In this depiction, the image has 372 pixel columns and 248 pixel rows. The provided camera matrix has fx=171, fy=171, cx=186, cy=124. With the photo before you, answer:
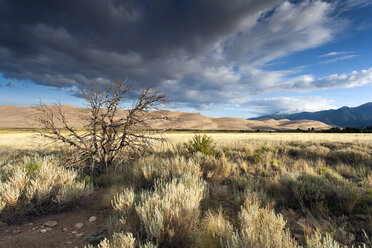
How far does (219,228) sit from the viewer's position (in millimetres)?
2127

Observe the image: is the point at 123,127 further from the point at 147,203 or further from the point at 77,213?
the point at 147,203

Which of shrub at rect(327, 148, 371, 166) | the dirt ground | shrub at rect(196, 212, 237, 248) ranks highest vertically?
shrub at rect(196, 212, 237, 248)

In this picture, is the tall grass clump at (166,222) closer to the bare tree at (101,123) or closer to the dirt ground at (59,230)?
the dirt ground at (59,230)

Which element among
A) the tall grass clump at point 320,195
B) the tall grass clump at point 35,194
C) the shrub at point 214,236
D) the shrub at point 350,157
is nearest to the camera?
the shrub at point 214,236

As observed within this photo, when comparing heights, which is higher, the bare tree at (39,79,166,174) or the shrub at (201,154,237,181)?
the bare tree at (39,79,166,174)

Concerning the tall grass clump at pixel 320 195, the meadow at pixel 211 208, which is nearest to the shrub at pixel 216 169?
the meadow at pixel 211 208

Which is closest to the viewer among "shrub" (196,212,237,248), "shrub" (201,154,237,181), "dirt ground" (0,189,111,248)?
"shrub" (196,212,237,248)

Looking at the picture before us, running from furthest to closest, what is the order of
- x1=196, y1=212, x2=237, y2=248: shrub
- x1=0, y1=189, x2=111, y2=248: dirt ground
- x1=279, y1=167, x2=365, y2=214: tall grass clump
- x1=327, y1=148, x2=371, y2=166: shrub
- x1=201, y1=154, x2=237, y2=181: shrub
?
x1=327, y1=148, x2=371, y2=166: shrub < x1=201, y1=154, x2=237, y2=181: shrub < x1=279, y1=167, x2=365, y2=214: tall grass clump < x1=0, y1=189, x2=111, y2=248: dirt ground < x1=196, y1=212, x2=237, y2=248: shrub

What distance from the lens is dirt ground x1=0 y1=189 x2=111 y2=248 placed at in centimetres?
257

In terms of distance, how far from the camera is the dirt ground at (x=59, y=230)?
2.57 m

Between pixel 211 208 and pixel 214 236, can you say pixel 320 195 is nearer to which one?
pixel 211 208

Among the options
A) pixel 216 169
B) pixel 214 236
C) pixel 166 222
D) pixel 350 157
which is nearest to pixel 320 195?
pixel 216 169

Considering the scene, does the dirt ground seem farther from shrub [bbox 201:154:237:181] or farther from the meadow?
shrub [bbox 201:154:237:181]

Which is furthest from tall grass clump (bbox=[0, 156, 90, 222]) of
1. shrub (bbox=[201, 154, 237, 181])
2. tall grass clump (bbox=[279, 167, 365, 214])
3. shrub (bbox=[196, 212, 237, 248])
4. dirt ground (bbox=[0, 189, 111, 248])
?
tall grass clump (bbox=[279, 167, 365, 214])
